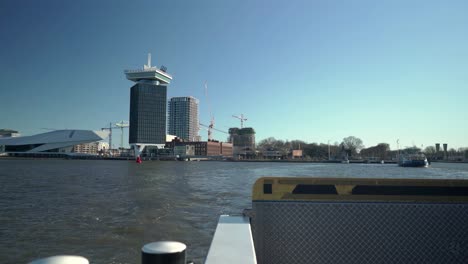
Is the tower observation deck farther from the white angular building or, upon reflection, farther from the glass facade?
the white angular building

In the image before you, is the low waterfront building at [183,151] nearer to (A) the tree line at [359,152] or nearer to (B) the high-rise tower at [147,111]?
(B) the high-rise tower at [147,111]

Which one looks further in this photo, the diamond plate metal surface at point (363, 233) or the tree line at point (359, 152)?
the tree line at point (359, 152)

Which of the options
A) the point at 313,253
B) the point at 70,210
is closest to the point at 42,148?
the point at 70,210

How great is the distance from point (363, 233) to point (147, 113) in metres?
175

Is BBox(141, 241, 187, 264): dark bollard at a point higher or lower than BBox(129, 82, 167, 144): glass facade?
lower

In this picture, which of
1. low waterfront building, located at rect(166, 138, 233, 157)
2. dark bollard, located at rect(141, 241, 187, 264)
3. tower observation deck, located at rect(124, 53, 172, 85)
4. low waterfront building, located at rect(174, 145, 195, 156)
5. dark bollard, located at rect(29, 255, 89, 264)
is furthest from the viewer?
low waterfront building, located at rect(166, 138, 233, 157)

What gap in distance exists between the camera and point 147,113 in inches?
6698

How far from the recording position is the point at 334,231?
10.7 feet

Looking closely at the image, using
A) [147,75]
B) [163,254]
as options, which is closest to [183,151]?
[147,75]

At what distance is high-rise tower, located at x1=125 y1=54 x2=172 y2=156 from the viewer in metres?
169

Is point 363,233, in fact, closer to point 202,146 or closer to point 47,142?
point 202,146

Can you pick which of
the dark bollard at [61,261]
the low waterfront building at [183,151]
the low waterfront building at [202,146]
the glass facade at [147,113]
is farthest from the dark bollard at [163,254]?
the glass facade at [147,113]

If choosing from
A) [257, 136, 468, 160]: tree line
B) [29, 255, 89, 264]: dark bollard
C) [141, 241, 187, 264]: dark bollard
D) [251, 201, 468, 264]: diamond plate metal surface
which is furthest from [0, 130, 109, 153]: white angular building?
[29, 255, 89, 264]: dark bollard

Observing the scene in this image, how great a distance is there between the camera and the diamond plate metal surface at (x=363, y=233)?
3199 millimetres
